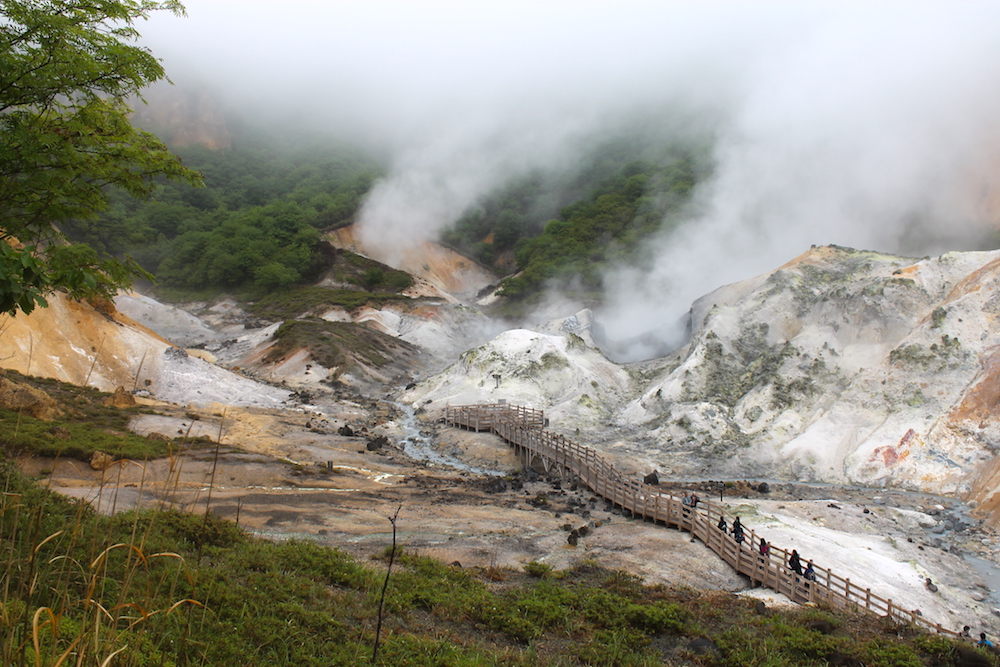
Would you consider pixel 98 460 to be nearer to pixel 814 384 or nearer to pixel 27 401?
pixel 27 401

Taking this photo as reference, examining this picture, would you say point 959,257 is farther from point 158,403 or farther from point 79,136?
point 158,403

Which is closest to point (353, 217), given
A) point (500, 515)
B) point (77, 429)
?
point (77, 429)

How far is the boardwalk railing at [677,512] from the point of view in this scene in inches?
555

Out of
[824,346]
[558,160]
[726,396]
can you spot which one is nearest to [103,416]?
[726,396]

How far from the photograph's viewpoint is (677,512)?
19.6 meters

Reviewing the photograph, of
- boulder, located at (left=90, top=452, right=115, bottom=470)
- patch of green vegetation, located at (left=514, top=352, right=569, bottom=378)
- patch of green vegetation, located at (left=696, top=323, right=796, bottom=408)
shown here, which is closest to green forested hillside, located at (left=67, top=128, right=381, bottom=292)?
patch of green vegetation, located at (left=514, top=352, right=569, bottom=378)

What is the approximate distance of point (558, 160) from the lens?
138 metres

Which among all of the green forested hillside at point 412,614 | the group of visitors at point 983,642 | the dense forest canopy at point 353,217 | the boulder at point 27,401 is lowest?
the group of visitors at point 983,642

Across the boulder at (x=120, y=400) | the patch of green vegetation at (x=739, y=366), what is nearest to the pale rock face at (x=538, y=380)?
the patch of green vegetation at (x=739, y=366)

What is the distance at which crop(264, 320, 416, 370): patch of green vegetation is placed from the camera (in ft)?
175

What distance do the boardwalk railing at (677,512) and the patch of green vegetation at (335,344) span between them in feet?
54.5

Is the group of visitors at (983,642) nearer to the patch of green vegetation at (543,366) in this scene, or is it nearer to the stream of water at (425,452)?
the stream of water at (425,452)

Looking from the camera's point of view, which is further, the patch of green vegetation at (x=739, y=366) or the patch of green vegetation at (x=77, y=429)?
the patch of green vegetation at (x=739, y=366)

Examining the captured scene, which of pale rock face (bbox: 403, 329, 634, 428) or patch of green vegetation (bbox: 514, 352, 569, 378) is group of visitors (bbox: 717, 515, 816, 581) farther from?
patch of green vegetation (bbox: 514, 352, 569, 378)
